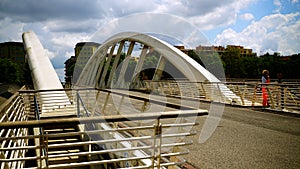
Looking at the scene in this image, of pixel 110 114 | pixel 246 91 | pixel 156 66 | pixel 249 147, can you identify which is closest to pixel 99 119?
pixel 110 114

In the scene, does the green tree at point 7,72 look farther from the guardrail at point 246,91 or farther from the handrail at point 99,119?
the handrail at point 99,119

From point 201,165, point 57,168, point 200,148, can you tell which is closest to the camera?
point 57,168

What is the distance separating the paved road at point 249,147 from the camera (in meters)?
4.71

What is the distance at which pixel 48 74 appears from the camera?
18938mm

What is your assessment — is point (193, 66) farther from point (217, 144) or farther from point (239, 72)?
point (239, 72)

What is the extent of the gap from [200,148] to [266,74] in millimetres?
8963

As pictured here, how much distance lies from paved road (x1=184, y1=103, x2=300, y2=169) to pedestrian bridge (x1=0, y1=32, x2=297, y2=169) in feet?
2.01

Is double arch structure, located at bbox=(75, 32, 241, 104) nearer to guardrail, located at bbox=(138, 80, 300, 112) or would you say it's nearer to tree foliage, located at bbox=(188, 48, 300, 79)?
guardrail, located at bbox=(138, 80, 300, 112)

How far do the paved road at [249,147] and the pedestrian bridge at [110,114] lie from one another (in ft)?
2.01

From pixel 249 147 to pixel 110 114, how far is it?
2.93 metres

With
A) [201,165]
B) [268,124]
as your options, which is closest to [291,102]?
[268,124]

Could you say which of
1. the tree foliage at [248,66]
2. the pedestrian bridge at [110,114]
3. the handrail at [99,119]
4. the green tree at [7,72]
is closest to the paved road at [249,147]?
the pedestrian bridge at [110,114]

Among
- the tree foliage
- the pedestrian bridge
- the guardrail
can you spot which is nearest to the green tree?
the pedestrian bridge

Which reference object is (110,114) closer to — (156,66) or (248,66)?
(156,66)
